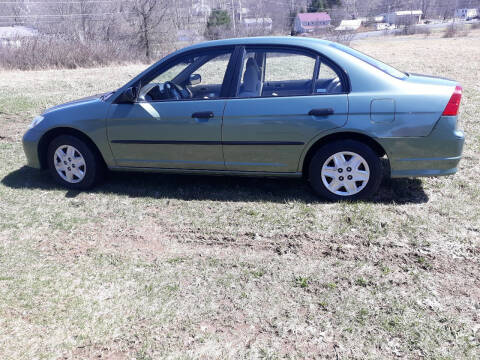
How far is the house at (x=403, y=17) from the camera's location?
45.3 meters

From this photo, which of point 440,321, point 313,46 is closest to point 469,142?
point 313,46

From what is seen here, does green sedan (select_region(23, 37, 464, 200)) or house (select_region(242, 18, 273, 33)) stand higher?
house (select_region(242, 18, 273, 33))

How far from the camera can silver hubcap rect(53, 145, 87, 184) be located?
5266 mm

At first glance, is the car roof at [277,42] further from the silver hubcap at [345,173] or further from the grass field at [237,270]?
the grass field at [237,270]

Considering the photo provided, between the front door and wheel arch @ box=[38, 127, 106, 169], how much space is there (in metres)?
0.33

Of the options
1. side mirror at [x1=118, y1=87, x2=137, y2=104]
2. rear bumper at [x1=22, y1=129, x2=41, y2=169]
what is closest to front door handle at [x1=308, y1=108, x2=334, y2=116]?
side mirror at [x1=118, y1=87, x2=137, y2=104]

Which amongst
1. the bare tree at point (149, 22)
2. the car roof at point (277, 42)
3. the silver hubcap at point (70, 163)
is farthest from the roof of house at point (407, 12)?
the silver hubcap at point (70, 163)

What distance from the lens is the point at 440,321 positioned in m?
2.91

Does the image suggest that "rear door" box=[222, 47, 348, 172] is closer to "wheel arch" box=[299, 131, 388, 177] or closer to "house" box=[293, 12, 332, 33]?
"wheel arch" box=[299, 131, 388, 177]

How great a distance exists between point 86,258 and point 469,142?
554 cm

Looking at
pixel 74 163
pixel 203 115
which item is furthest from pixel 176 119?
pixel 74 163

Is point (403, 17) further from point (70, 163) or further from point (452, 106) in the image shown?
point (70, 163)

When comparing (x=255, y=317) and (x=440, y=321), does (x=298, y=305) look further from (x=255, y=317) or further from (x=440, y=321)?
(x=440, y=321)

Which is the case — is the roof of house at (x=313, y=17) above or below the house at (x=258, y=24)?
above
